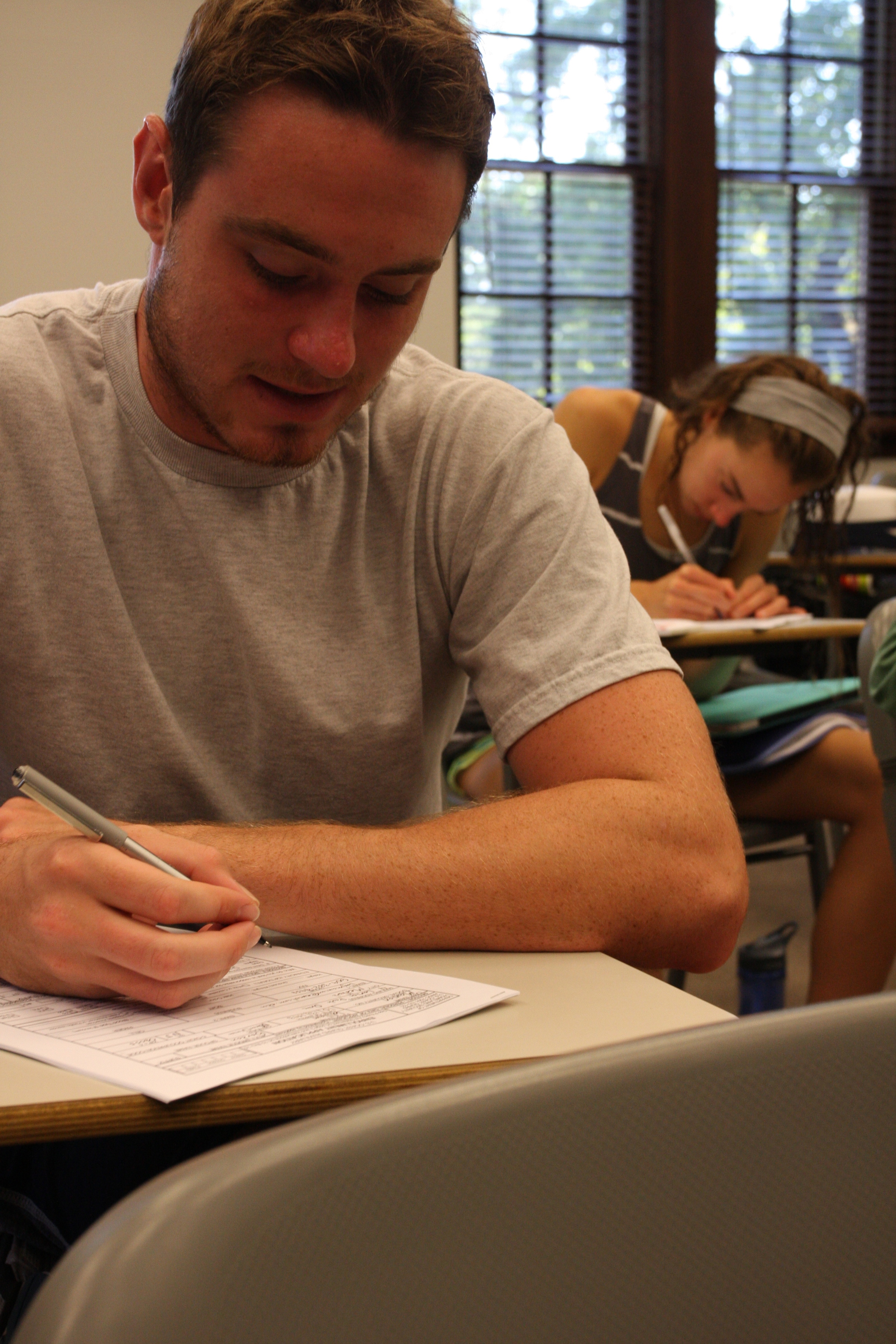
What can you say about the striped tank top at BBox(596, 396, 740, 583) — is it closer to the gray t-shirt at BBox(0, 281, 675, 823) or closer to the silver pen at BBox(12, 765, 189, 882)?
the gray t-shirt at BBox(0, 281, 675, 823)

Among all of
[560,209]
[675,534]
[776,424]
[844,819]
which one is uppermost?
[560,209]

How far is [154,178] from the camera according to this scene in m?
1.07

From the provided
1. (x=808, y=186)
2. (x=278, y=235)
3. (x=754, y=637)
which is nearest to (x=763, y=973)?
(x=754, y=637)

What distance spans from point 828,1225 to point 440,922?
0.50m

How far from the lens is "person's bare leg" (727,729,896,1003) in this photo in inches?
87.3

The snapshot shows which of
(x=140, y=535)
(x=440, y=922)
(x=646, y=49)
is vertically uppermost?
(x=646, y=49)

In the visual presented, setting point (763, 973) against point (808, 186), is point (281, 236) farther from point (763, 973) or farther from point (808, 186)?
point (808, 186)

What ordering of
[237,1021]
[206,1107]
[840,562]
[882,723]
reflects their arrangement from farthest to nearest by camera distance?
[840,562] → [882,723] → [237,1021] → [206,1107]

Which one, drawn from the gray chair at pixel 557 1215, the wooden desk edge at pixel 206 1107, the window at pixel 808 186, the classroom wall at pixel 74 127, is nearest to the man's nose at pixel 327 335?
the wooden desk edge at pixel 206 1107

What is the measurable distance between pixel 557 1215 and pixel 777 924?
3.04 m

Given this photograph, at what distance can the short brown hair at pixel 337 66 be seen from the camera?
931 millimetres

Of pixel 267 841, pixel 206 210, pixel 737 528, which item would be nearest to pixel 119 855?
pixel 267 841

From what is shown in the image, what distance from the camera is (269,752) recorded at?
3.70 ft

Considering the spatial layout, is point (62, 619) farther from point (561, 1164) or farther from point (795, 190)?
point (795, 190)
